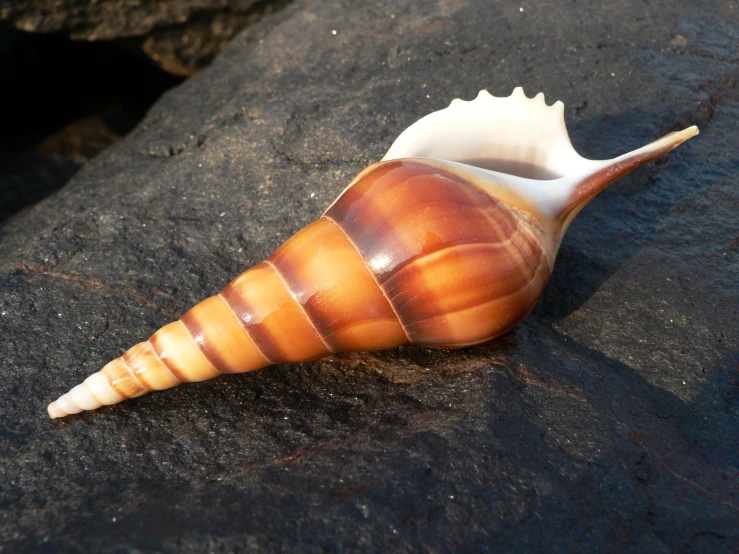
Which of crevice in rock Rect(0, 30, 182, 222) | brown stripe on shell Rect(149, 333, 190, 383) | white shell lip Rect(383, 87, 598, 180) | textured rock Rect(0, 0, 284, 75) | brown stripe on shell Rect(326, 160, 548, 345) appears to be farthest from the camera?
crevice in rock Rect(0, 30, 182, 222)

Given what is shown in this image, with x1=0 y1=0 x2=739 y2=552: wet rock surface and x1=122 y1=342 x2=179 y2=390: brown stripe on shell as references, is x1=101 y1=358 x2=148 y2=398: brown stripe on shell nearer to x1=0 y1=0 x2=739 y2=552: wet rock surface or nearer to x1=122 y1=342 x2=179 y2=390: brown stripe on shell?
x1=122 y1=342 x2=179 y2=390: brown stripe on shell

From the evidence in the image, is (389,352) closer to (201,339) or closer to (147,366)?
(201,339)

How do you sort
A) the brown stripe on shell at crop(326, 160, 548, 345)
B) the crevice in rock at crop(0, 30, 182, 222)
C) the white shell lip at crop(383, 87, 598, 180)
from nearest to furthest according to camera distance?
the brown stripe on shell at crop(326, 160, 548, 345) → the white shell lip at crop(383, 87, 598, 180) → the crevice in rock at crop(0, 30, 182, 222)

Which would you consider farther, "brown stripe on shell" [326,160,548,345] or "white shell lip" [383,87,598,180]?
"white shell lip" [383,87,598,180]

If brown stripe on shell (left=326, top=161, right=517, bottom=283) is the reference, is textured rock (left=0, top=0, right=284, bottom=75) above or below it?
above

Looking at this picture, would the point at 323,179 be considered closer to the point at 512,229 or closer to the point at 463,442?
the point at 512,229

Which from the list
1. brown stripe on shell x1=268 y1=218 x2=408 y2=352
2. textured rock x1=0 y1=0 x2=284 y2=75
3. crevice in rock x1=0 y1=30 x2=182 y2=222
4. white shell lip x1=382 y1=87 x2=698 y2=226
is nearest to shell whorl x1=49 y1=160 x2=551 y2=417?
brown stripe on shell x1=268 y1=218 x2=408 y2=352
